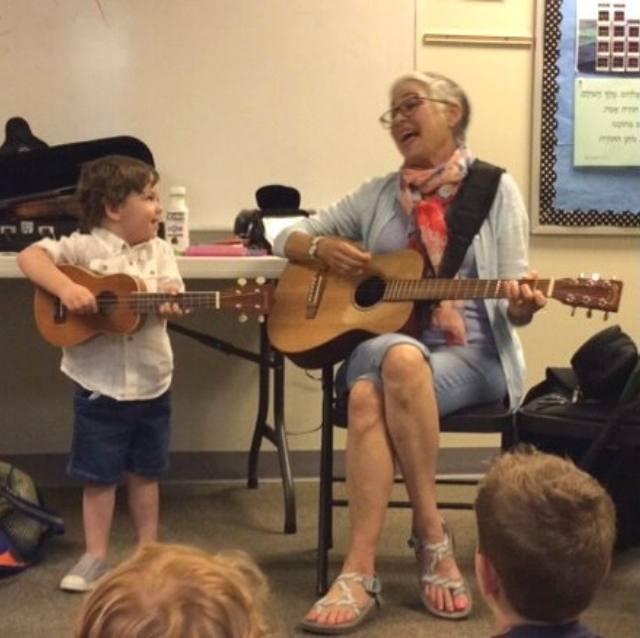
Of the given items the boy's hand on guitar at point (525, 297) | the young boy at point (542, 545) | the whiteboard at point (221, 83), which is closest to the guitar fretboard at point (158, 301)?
the boy's hand on guitar at point (525, 297)

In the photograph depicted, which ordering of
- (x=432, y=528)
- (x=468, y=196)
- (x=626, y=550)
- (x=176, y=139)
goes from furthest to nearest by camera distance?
(x=176, y=139) → (x=626, y=550) → (x=468, y=196) → (x=432, y=528)

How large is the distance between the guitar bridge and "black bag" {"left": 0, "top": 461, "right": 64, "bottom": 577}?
0.82 meters

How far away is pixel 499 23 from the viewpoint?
3123mm

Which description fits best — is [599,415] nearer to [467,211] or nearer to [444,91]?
[467,211]

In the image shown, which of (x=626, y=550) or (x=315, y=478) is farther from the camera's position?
(x=315, y=478)

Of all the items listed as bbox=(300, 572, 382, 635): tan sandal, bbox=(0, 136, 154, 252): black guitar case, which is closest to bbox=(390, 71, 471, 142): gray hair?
bbox=(0, 136, 154, 252): black guitar case

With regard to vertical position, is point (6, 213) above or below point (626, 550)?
above

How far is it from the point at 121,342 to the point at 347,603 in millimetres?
730

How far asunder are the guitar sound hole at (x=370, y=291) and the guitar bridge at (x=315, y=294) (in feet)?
0.27

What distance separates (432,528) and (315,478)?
1.18 meters

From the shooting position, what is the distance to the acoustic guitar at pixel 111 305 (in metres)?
2.20

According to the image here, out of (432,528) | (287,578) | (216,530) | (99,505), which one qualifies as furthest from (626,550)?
(99,505)

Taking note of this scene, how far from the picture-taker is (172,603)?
0.78 metres

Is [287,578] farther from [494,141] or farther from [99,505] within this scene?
[494,141]
